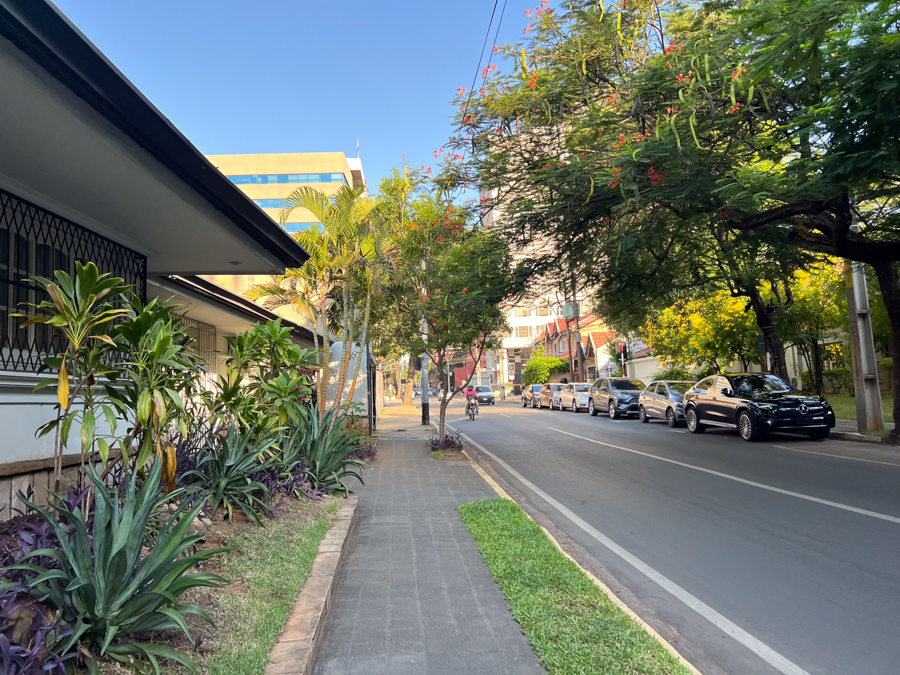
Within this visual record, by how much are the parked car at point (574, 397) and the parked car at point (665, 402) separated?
7110 millimetres

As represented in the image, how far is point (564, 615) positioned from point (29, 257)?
240 inches

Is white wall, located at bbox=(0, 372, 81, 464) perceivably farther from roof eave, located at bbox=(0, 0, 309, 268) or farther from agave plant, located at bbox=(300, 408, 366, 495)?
agave plant, located at bbox=(300, 408, 366, 495)

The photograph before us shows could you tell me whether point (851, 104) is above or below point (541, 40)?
below

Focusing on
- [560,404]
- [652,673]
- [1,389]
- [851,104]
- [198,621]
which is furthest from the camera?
[560,404]

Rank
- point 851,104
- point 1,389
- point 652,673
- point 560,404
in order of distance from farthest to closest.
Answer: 1. point 560,404
2. point 851,104
3. point 1,389
4. point 652,673

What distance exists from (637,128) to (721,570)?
6.75 m

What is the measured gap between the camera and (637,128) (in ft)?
31.2

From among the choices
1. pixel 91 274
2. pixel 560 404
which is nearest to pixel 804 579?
pixel 91 274

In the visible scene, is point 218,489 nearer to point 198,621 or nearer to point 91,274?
point 198,621

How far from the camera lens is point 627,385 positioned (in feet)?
87.6

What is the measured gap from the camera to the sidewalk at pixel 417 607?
3650 millimetres

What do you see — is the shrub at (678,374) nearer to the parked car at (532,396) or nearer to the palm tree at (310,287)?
the parked car at (532,396)

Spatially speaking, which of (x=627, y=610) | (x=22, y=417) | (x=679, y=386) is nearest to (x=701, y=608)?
(x=627, y=610)

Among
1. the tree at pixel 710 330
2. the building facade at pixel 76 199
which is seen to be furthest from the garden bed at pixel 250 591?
the tree at pixel 710 330
